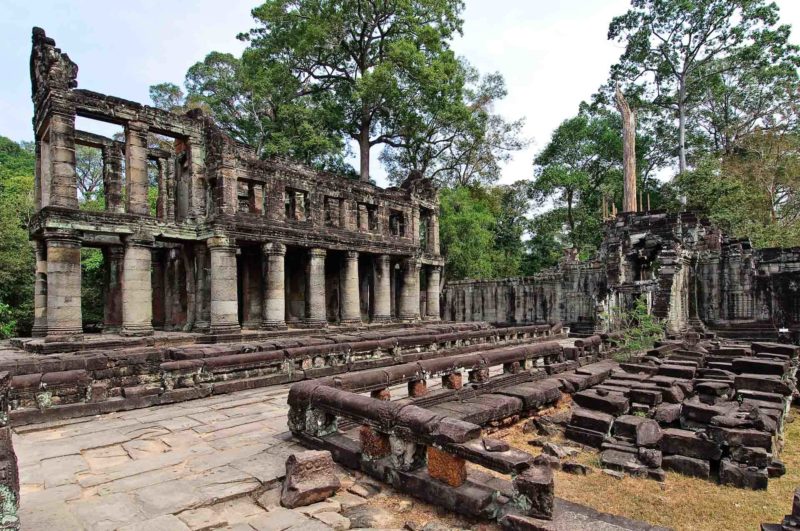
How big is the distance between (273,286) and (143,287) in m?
4.04

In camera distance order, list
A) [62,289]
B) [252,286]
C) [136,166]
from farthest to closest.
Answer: [252,286], [136,166], [62,289]

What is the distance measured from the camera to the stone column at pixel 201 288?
16469mm

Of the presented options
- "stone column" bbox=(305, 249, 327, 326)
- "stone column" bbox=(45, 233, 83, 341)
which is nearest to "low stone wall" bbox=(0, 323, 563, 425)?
"stone column" bbox=(45, 233, 83, 341)

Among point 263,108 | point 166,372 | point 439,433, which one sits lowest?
point 166,372

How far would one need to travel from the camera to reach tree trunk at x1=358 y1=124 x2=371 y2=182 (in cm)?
3000

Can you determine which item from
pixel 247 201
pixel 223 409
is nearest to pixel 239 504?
pixel 223 409

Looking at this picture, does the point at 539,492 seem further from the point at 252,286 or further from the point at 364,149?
the point at 364,149

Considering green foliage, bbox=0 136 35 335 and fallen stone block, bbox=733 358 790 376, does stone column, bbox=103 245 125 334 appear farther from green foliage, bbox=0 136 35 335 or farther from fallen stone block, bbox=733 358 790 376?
fallen stone block, bbox=733 358 790 376

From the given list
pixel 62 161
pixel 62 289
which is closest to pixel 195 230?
pixel 62 161

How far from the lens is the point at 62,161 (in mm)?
12938

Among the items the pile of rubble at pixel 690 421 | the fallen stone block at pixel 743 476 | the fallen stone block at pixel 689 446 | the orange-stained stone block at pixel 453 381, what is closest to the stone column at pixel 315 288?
the orange-stained stone block at pixel 453 381

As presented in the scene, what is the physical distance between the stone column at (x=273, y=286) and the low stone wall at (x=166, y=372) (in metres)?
4.67

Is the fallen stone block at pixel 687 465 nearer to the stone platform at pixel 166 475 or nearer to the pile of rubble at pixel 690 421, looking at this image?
the pile of rubble at pixel 690 421

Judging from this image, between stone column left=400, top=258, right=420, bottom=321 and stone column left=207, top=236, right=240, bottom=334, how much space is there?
8.99 metres
